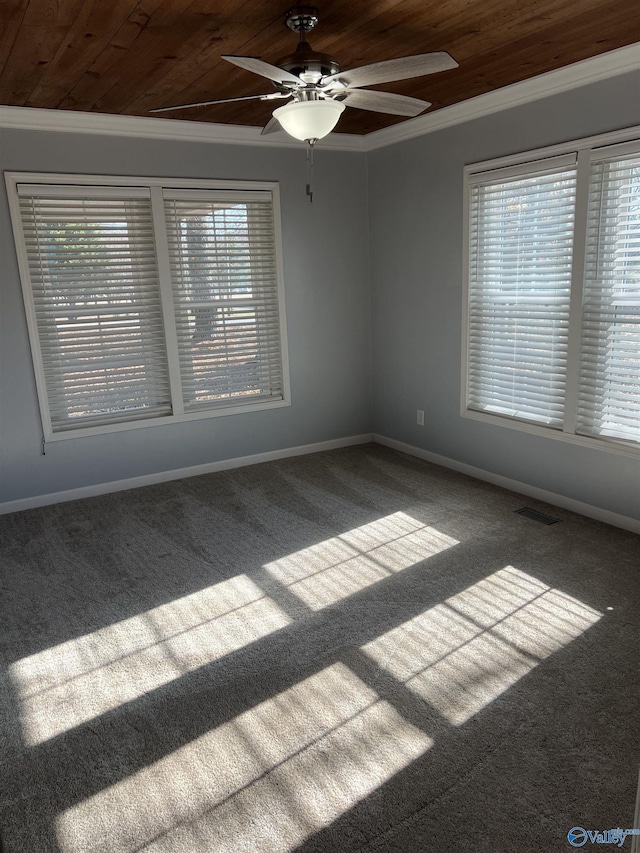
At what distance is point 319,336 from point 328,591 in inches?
103

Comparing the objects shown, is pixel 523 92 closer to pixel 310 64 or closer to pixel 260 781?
pixel 310 64

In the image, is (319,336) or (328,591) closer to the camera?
(328,591)

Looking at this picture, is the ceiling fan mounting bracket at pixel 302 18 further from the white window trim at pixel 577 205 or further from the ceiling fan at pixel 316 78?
the white window trim at pixel 577 205

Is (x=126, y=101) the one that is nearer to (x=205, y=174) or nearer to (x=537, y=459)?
(x=205, y=174)

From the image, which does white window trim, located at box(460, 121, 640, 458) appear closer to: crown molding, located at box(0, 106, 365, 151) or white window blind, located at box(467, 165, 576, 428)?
white window blind, located at box(467, 165, 576, 428)

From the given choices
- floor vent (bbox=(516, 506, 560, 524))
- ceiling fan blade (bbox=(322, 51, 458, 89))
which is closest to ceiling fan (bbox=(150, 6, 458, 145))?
ceiling fan blade (bbox=(322, 51, 458, 89))

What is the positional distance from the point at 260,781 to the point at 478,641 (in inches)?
43.5

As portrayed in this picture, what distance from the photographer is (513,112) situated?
371 centimetres

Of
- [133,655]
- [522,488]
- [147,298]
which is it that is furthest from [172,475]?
[522,488]

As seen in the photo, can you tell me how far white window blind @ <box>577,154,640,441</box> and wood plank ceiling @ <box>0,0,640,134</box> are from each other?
70 cm

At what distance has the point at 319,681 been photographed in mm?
2377

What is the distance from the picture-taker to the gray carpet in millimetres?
1796

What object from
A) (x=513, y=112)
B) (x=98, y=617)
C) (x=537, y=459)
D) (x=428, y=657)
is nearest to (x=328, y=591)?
(x=428, y=657)

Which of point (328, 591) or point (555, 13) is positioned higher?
point (555, 13)
